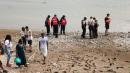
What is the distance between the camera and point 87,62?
1081 inches

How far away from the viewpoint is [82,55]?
98.0 ft

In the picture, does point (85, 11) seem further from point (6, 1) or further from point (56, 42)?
point (56, 42)

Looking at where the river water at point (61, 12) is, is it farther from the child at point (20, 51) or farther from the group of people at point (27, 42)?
the child at point (20, 51)

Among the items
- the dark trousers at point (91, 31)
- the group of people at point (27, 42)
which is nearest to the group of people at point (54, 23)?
the group of people at point (27, 42)

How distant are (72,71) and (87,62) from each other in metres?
2.95

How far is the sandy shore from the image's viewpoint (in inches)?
993

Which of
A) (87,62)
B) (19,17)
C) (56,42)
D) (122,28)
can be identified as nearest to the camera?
(87,62)

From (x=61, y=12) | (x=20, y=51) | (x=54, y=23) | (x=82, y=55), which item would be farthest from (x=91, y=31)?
(x=61, y=12)

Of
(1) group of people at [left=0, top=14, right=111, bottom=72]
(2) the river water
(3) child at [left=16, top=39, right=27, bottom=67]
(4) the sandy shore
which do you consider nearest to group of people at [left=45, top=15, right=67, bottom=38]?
(1) group of people at [left=0, top=14, right=111, bottom=72]

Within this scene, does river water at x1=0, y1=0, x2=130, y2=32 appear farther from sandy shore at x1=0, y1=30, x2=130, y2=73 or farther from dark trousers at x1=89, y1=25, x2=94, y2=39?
sandy shore at x1=0, y1=30, x2=130, y2=73

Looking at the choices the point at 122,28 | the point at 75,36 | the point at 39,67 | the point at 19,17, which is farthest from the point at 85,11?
the point at 39,67

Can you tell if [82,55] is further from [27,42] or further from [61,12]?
[61,12]

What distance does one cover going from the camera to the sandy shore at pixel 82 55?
25.2 meters

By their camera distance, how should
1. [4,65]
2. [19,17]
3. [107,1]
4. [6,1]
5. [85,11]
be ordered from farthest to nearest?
[107,1] < [6,1] < [85,11] < [19,17] < [4,65]
